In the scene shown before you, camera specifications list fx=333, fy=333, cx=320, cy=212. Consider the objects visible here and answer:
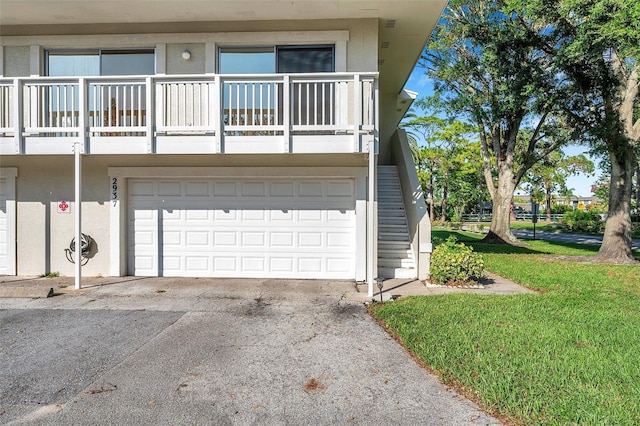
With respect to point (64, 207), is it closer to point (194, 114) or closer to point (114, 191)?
point (114, 191)

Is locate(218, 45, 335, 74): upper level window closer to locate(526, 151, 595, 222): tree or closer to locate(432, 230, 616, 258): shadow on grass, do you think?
locate(432, 230, 616, 258): shadow on grass

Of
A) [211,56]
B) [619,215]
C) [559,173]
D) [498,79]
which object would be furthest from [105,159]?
[559,173]

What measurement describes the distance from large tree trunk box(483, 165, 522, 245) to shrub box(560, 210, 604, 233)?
43.2 ft

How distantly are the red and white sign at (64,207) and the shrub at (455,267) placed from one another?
7903mm

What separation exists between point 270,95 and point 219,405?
206 inches

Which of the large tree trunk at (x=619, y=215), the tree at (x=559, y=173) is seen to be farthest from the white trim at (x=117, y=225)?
the tree at (x=559, y=173)

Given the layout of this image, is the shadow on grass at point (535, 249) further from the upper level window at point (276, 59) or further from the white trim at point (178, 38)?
the white trim at point (178, 38)

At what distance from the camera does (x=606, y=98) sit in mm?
10078

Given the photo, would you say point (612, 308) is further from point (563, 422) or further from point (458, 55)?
point (458, 55)

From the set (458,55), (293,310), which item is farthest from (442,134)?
(293,310)

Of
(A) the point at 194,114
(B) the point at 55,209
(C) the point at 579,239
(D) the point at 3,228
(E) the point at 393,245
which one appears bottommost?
(C) the point at 579,239

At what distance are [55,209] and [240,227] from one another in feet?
13.3

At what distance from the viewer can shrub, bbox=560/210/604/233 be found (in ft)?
79.4

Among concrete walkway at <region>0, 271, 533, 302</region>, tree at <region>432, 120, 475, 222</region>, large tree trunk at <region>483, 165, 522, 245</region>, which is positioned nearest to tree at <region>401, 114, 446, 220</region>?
tree at <region>432, 120, 475, 222</region>
